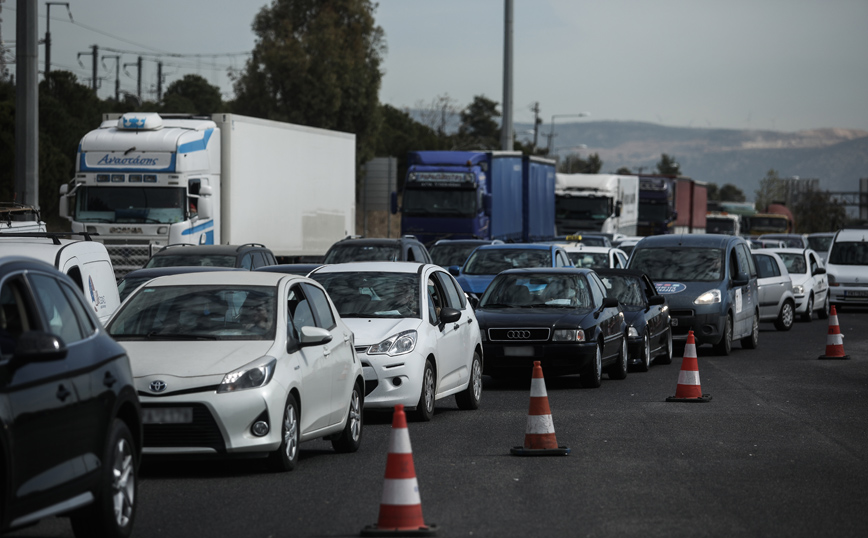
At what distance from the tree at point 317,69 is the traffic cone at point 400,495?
201ft

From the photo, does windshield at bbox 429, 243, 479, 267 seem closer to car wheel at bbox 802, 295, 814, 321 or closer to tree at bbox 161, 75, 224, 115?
car wheel at bbox 802, 295, 814, 321

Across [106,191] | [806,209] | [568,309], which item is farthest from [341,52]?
[806,209]

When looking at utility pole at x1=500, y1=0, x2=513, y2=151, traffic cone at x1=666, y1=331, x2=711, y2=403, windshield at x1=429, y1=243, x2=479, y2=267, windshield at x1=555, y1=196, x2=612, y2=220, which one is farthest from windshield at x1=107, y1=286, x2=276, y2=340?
windshield at x1=555, y1=196, x2=612, y2=220

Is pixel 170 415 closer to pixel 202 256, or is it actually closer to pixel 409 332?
pixel 409 332

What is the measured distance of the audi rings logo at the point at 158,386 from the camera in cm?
917

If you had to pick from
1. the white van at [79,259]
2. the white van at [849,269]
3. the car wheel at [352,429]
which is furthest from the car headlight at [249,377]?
the white van at [849,269]

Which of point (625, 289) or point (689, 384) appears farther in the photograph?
point (625, 289)

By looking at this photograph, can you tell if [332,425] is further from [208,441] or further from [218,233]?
[218,233]

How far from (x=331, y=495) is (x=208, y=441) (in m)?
0.96

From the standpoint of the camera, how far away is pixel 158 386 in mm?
9180

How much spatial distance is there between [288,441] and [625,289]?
11282mm

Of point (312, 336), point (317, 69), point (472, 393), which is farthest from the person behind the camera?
point (317, 69)

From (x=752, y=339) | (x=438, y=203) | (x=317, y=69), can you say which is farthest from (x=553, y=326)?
(x=317, y=69)

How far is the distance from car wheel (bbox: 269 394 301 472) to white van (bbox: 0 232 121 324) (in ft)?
9.69
